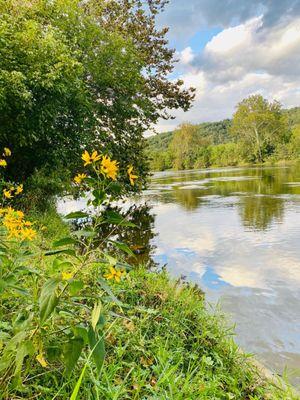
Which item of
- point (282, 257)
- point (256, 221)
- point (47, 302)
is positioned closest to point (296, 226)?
point (256, 221)

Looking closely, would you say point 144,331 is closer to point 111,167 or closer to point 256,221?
point 111,167

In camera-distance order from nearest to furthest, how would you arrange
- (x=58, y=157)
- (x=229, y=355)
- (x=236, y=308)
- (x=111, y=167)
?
(x=111, y=167)
(x=229, y=355)
(x=236, y=308)
(x=58, y=157)

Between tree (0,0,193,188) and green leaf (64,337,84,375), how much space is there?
5605mm

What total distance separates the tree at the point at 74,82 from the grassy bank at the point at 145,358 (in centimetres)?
470

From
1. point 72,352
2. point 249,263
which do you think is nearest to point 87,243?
point 249,263

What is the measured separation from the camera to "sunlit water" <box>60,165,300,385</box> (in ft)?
11.6

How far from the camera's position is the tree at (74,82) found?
6773 millimetres

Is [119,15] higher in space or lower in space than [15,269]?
higher

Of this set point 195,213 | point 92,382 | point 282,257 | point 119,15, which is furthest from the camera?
point 119,15

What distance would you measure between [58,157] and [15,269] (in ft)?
23.6

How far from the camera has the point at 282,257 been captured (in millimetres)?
6234

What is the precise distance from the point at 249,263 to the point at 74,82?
5578 millimetres

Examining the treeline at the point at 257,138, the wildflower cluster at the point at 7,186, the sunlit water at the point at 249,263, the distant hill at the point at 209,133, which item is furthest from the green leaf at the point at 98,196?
the distant hill at the point at 209,133

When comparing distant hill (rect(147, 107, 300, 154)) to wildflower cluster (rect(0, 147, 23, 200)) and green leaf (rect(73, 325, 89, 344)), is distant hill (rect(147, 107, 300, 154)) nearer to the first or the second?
wildflower cluster (rect(0, 147, 23, 200))
